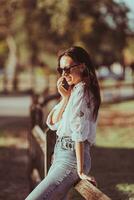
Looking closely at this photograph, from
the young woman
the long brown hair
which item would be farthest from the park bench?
the long brown hair

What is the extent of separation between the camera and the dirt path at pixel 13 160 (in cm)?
948

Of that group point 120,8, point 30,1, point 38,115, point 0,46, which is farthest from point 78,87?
point 0,46

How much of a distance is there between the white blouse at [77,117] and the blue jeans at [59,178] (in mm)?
102

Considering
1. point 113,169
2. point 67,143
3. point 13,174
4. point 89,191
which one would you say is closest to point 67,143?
point 67,143

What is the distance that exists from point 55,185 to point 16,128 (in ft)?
45.7

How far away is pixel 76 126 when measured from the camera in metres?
4.75

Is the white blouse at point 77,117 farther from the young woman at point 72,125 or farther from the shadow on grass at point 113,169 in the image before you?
the shadow on grass at point 113,169

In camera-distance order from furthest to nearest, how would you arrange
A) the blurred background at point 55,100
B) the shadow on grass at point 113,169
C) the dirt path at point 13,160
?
1. the blurred background at point 55,100
2. the dirt path at point 13,160
3. the shadow on grass at point 113,169

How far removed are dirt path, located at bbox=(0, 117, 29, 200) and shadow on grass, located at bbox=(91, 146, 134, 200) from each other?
43.1 inches

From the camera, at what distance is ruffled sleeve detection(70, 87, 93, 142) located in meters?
4.74

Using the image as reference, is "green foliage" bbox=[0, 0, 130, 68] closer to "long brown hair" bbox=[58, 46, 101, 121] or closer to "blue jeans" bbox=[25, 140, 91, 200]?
"long brown hair" bbox=[58, 46, 101, 121]

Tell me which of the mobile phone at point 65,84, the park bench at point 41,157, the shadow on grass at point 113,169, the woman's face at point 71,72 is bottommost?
the shadow on grass at point 113,169

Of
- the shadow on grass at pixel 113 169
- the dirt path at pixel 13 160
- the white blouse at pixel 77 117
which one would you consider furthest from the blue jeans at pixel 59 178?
the dirt path at pixel 13 160

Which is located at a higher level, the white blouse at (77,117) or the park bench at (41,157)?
the white blouse at (77,117)
